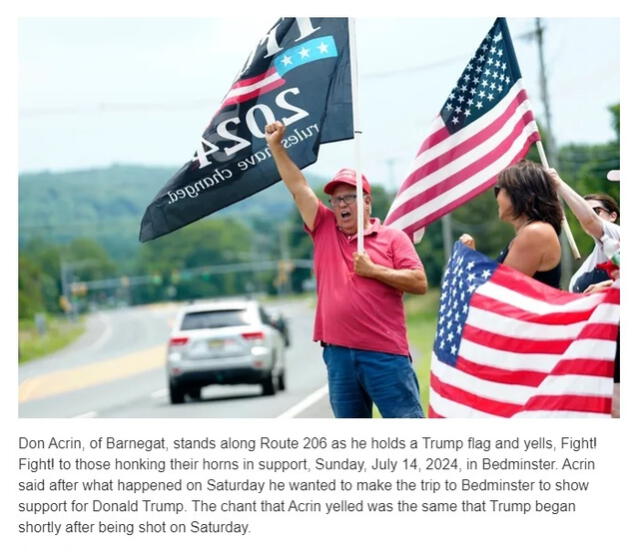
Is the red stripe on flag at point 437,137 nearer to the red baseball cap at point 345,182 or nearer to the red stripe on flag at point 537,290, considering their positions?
the red baseball cap at point 345,182

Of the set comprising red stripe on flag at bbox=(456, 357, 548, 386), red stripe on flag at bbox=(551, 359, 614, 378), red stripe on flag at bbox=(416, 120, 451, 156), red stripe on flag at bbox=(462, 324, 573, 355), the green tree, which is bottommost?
the green tree

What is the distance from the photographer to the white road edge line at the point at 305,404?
16.1m

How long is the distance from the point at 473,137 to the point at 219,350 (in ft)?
43.4

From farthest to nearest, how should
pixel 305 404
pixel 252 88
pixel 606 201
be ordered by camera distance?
pixel 305 404, pixel 252 88, pixel 606 201

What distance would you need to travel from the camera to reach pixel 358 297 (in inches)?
271

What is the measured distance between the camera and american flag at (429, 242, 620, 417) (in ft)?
22.0

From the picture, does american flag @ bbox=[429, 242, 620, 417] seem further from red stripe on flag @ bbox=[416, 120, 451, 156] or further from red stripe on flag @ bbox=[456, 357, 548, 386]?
red stripe on flag @ bbox=[416, 120, 451, 156]

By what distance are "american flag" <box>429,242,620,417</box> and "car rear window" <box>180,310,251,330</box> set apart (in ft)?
47.4

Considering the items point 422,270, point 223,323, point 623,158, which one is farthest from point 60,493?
point 223,323

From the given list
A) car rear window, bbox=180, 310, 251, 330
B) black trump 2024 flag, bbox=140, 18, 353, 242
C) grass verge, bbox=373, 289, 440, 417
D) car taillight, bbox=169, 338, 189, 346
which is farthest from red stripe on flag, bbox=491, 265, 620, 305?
car rear window, bbox=180, 310, 251, 330

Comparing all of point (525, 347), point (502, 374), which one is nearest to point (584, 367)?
point (525, 347)

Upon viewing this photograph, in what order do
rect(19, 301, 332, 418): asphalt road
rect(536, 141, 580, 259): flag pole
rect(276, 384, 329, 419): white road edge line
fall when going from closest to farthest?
1. rect(536, 141, 580, 259): flag pole
2. rect(276, 384, 329, 419): white road edge line
3. rect(19, 301, 332, 418): asphalt road

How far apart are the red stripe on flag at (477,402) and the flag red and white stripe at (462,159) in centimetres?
137

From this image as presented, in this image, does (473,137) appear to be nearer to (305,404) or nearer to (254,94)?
(254,94)
